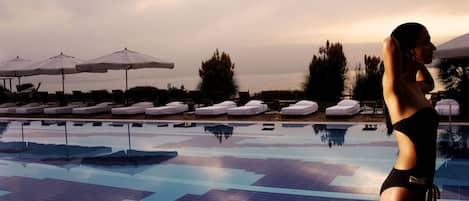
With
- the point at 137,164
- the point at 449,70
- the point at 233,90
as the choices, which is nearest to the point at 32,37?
the point at 233,90

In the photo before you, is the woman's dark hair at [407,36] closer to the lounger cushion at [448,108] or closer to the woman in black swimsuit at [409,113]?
the woman in black swimsuit at [409,113]

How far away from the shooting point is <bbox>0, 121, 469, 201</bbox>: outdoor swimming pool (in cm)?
560

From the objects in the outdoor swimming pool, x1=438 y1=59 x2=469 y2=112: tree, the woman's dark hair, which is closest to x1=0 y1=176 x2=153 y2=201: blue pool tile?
the outdoor swimming pool

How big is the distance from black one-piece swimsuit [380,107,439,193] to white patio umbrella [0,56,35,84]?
17755mm

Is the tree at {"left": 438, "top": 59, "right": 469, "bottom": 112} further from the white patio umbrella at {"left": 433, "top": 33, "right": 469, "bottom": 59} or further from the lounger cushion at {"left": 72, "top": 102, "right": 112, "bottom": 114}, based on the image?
the lounger cushion at {"left": 72, "top": 102, "right": 112, "bottom": 114}

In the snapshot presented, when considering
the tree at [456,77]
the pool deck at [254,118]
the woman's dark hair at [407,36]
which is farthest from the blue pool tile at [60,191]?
the tree at [456,77]

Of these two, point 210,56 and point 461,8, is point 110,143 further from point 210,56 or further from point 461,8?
point 210,56

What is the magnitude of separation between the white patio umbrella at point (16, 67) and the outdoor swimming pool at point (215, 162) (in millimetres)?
5780

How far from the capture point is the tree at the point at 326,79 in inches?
632

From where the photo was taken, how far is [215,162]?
24.8ft

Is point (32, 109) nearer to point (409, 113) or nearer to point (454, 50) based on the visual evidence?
point (454, 50)

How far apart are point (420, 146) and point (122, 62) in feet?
46.0

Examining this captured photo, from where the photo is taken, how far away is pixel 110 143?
10.3 meters

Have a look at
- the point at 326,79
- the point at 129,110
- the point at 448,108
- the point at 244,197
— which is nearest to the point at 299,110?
the point at 448,108
